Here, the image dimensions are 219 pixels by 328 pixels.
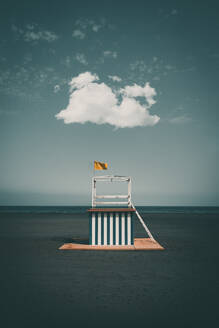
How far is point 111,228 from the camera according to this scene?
11336 millimetres

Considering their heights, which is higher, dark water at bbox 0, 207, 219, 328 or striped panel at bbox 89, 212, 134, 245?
striped panel at bbox 89, 212, 134, 245

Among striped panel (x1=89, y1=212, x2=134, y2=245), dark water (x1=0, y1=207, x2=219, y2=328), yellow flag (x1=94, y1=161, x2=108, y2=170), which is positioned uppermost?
yellow flag (x1=94, y1=161, x2=108, y2=170)

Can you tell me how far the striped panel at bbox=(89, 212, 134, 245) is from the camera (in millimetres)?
11258

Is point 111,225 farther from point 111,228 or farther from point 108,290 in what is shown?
point 108,290

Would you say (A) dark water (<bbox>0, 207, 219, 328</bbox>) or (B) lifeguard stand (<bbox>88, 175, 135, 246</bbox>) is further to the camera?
(B) lifeguard stand (<bbox>88, 175, 135, 246</bbox>)

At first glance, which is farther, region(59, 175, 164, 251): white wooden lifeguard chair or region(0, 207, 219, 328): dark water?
region(59, 175, 164, 251): white wooden lifeguard chair

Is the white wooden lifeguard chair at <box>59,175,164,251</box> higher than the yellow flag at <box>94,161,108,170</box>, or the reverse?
the yellow flag at <box>94,161,108,170</box>

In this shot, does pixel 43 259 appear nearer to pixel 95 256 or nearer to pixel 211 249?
pixel 95 256

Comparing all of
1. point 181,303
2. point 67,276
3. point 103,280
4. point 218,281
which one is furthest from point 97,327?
point 218,281

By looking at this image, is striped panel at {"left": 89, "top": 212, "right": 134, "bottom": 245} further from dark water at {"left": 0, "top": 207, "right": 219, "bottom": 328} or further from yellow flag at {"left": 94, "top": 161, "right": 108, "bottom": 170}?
yellow flag at {"left": 94, "top": 161, "right": 108, "bottom": 170}

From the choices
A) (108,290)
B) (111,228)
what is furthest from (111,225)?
(108,290)

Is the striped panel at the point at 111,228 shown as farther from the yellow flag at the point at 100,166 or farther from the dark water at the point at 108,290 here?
the yellow flag at the point at 100,166

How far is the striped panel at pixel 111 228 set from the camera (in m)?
11.3

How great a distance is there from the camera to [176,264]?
27.8 ft
